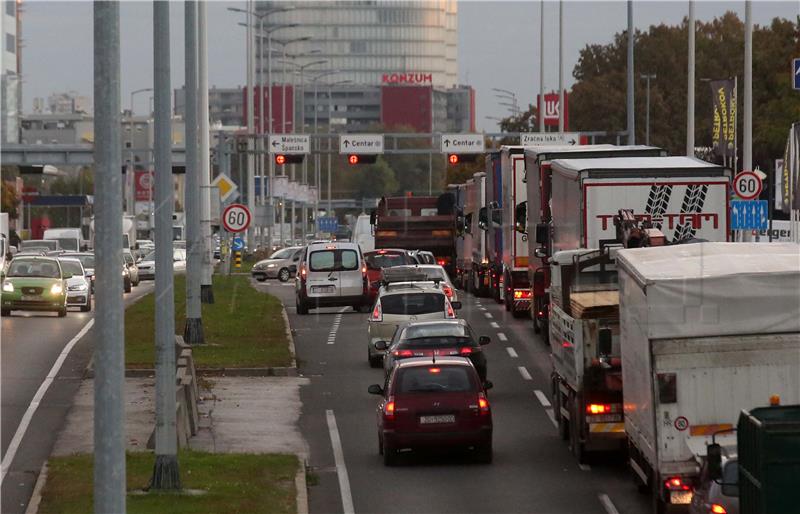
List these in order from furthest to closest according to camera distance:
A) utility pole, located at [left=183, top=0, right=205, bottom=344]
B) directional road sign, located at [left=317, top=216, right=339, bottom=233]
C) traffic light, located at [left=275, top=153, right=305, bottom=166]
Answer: directional road sign, located at [left=317, top=216, right=339, bottom=233] < traffic light, located at [left=275, top=153, right=305, bottom=166] < utility pole, located at [left=183, top=0, right=205, bottom=344]

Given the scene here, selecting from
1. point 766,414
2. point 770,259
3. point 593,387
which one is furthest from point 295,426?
point 766,414

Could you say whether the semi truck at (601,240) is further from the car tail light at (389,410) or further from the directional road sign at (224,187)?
the directional road sign at (224,187)

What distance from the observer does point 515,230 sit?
39688 mm

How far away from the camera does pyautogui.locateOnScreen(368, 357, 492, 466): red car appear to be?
67.6ft

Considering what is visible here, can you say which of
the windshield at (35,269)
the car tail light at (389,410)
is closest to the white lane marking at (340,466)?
the car tail light at (389,410)

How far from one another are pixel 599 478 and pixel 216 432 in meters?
6.53

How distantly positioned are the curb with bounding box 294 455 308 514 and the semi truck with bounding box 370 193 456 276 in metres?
41.4

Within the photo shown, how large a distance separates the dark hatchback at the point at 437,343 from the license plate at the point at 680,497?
11.1m

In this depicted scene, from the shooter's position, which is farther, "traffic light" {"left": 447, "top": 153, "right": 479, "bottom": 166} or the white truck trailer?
"traffic light" {"left": 447, "top": 153, "right": 479, "bottom": 166}

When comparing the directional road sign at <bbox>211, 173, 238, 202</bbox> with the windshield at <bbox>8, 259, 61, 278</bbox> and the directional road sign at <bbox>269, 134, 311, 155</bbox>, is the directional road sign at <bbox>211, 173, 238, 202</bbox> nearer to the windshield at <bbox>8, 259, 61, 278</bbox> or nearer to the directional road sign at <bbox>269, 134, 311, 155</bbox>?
the windshield at <bbox>8, 259, 61, 278</bbox>

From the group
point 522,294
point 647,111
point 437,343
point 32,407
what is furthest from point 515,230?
point 647,111

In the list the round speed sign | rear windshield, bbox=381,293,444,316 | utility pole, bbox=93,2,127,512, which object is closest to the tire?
the round speed sign

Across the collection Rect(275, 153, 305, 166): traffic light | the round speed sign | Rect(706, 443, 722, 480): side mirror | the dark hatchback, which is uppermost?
Rect(275, 153, 305, 166): traffic light

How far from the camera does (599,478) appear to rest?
19.7m
